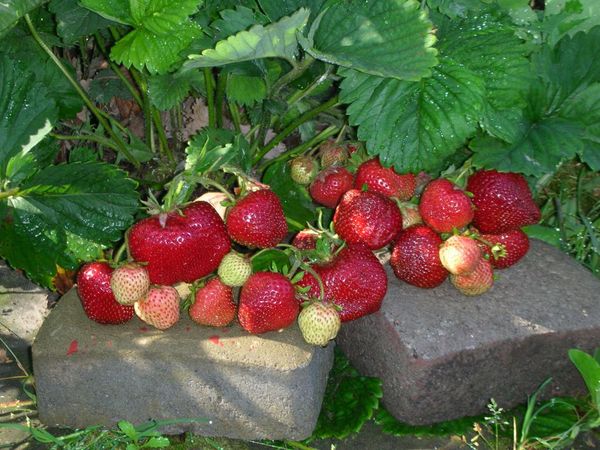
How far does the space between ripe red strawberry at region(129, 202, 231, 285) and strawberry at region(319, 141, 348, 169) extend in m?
0.39

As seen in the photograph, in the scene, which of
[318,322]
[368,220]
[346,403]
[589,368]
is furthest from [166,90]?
[589,368]

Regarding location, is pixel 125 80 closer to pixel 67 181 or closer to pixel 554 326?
pixel 67 181

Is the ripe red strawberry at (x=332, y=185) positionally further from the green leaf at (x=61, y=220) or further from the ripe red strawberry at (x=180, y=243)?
the green leaf at (x=61, y=220)

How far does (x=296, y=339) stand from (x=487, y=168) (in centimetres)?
54

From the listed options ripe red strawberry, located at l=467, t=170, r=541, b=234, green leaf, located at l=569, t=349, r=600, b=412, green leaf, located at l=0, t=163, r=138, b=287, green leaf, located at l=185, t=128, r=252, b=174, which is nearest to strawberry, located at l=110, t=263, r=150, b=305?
green leaf, located at l=0, t=163, r=138, b=287

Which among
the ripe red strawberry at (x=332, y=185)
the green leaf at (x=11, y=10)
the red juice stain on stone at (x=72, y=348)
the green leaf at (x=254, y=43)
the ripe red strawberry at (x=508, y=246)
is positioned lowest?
the ripe red strawberry at (x=508, y=246)

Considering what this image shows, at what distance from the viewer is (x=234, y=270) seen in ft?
4.82

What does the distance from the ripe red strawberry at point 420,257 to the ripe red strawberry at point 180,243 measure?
37cm

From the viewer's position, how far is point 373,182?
165cm

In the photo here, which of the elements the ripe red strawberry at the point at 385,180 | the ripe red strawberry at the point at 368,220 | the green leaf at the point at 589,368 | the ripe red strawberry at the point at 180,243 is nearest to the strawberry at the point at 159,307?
the ripe red strawberry at the point at 180,243

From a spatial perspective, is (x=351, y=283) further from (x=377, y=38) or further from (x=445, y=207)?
(x=377, y=38)

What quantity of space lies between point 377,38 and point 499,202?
17.5 inches

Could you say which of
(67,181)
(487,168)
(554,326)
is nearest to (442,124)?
(487,168)

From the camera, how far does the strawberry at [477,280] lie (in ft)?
5.05
